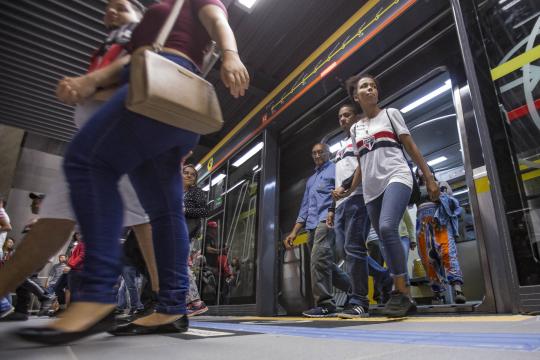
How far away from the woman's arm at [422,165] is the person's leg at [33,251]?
1.88 m

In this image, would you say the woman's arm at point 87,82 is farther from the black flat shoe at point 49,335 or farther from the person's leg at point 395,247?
the person's leg at point 395,247

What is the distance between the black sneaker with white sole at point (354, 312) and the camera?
83.9 inches

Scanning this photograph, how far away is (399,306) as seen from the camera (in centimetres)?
188

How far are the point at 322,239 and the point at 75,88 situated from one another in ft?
7.75

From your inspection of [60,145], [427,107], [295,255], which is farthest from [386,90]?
[60,145]

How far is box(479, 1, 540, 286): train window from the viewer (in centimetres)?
164

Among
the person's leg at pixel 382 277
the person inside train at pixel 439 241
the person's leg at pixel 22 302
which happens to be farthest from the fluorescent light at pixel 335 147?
the person's leg at pixel 22 302

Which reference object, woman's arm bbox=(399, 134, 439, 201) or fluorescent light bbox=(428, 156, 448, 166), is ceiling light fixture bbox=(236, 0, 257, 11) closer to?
woman's arm bbox=(399, 134, 439, 201)

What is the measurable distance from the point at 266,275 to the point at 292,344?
3193 mm

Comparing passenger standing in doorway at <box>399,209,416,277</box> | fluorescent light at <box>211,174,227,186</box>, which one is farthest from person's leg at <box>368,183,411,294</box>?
fluorescent light at <box>211,174,227,186</box>

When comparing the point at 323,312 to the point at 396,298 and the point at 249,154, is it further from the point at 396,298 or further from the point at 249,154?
the point at 249,154

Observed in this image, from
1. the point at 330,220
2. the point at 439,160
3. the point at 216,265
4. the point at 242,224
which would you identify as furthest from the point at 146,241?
the point at 439,160

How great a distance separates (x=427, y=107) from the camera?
465cm

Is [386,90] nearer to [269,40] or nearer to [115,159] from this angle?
[269,40]
